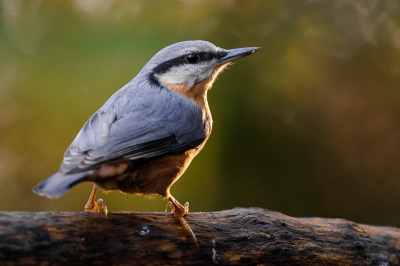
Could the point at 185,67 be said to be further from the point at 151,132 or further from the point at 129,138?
A: the point at 129,138

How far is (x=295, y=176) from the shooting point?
12.8ft

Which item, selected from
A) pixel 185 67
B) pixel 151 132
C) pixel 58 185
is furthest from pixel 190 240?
pixel 185 67

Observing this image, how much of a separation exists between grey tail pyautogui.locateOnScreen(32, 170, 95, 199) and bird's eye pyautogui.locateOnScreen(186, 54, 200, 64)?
4.25 ft

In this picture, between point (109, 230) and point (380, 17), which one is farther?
point (380, 17)

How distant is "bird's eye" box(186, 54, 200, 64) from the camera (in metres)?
2.67

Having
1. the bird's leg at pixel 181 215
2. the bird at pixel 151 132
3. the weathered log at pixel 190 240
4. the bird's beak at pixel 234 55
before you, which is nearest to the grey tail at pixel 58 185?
the bird at pixel 151 132

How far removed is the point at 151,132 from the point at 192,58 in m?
0.86

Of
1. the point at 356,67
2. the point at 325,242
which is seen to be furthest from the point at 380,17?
the point at 325,242

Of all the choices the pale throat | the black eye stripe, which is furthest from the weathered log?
the black eye stripe

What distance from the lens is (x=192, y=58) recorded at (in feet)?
8.80

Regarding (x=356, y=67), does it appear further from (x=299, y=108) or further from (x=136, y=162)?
(x=136, y=162)

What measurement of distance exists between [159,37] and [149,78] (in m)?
1.65

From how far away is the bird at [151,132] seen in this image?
1.82 meters

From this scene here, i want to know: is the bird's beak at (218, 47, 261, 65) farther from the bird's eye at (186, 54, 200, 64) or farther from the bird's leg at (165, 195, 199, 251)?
the bird's leg at (165, 195, 199, 251)
